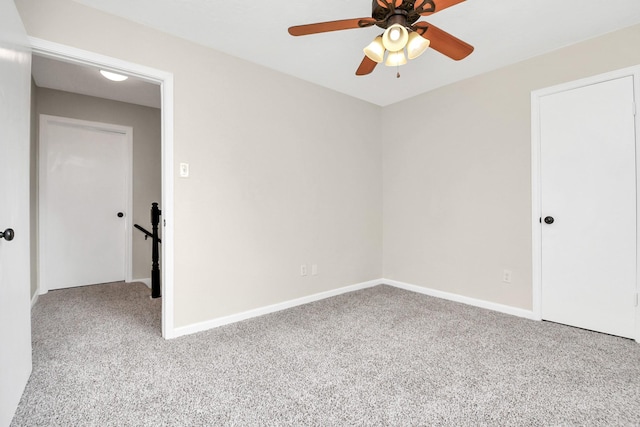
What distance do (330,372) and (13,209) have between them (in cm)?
185

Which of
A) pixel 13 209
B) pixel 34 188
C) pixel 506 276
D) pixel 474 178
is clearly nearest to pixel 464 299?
pixel 506 276

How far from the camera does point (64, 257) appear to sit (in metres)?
3.77

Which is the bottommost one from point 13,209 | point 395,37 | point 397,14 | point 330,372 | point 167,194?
point 330,372

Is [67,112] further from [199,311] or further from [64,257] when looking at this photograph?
[199,311]

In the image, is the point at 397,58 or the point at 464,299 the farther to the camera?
the point at 464,299

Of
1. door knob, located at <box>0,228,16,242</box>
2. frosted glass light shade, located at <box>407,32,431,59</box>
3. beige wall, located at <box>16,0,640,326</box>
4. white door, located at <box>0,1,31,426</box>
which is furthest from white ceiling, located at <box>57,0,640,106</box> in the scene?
door knob, located at <box>0,228,16,242</box>

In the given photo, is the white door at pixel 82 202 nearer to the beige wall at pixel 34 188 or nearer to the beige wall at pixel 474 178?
the beige wall at pixel 34 188

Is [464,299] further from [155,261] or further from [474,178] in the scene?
[155,261]

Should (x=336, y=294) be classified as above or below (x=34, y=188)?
below

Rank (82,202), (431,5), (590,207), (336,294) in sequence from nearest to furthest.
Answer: (431,5), (590,207), (336,294), (82,202)

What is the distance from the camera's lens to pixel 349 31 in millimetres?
2344

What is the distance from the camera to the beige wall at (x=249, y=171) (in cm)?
234

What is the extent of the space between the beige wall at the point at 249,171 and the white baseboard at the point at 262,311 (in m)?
0.05

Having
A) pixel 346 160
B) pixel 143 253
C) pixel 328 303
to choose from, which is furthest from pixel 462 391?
pixel 143 253
